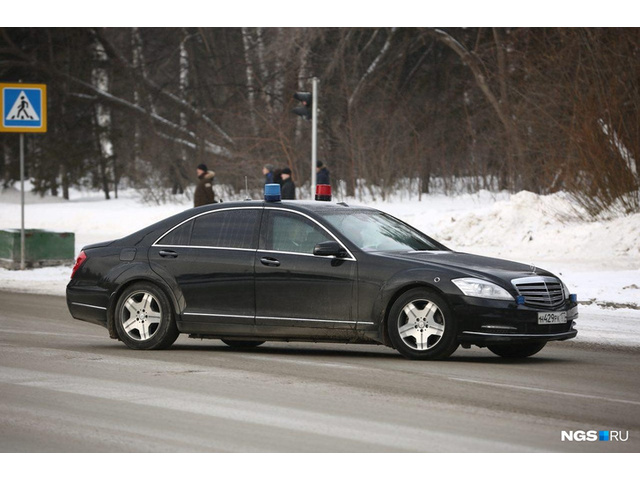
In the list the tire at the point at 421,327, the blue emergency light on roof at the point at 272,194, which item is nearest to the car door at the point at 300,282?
the blue emergency light on roof at the point at 272,194

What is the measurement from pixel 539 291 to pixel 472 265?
2.06ft

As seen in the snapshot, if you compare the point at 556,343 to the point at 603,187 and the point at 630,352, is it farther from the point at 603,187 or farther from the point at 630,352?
the point at 603,187

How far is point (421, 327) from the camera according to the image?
1116 cm

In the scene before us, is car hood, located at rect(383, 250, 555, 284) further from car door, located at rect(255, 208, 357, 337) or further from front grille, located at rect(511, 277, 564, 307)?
car door, located at rect(255, 208, 357, 337)

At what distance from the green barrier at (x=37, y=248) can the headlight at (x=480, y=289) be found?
14.7 m

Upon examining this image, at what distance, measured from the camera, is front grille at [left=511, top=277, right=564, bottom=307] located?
11008mm

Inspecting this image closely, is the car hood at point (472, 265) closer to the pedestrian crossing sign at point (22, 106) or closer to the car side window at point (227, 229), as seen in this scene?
the car side window at point (227, 229)

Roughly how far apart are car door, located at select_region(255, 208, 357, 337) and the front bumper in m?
1.03

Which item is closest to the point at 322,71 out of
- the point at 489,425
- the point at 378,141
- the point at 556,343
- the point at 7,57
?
the point at 378,141

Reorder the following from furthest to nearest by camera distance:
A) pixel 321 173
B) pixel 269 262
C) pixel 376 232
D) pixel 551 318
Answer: pixel 321 173 < pixel 376 232 < pixel 269 262 < pixel 551 318

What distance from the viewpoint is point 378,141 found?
4209cm

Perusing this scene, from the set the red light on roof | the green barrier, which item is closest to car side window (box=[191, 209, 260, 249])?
the red light on roof

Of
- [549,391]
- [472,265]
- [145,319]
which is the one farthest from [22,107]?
[549,391]

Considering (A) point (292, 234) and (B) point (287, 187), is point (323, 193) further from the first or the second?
(B) point (287, 187)
